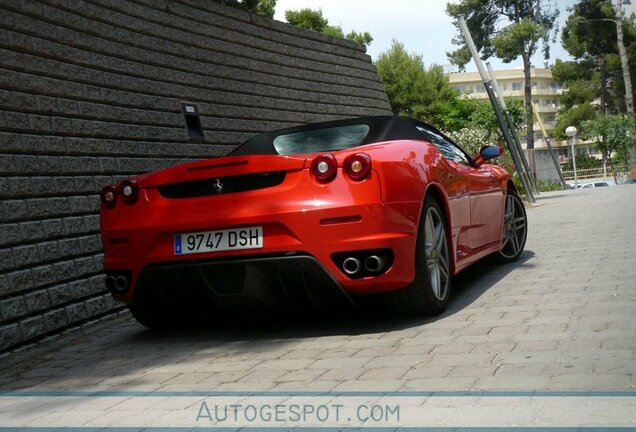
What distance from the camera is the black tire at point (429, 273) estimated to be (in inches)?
195

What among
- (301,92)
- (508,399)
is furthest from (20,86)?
(301,92)

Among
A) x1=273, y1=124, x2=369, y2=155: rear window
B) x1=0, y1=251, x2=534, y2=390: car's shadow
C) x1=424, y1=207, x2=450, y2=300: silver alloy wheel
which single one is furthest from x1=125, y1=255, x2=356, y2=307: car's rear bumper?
x1=273, y1=124, x2=369, y2=155: rear window

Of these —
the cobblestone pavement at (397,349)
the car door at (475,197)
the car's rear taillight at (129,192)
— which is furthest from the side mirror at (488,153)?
the car's rear taillight at (129,192)

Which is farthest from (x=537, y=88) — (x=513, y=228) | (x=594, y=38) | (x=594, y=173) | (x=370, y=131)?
(x=370, y=131)

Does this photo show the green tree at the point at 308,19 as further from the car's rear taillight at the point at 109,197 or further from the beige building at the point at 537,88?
the beige building at the point at 537,88

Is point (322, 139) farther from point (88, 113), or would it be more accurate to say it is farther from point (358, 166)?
point (88, 113)

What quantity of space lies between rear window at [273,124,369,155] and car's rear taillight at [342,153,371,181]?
23.3 inches

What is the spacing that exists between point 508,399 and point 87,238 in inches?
172

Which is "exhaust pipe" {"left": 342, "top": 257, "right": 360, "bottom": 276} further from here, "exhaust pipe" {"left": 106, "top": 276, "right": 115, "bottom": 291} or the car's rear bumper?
"exhaust pipe" {"left": 106, "top": 276, "right": 115, "bottom": 291}

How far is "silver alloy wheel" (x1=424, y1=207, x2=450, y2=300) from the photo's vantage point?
5188mm

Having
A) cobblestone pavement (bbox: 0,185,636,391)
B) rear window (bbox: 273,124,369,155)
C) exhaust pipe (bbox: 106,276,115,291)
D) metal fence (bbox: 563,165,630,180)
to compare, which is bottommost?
metal fence (bbox: 563,165,630,180)

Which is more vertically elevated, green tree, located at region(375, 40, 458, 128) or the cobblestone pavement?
green tree, located at region(375, 40, 458, 128)

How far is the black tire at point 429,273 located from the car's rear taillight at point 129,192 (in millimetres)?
1676

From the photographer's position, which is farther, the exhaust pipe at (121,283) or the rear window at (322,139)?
the rear window at (322,139)
